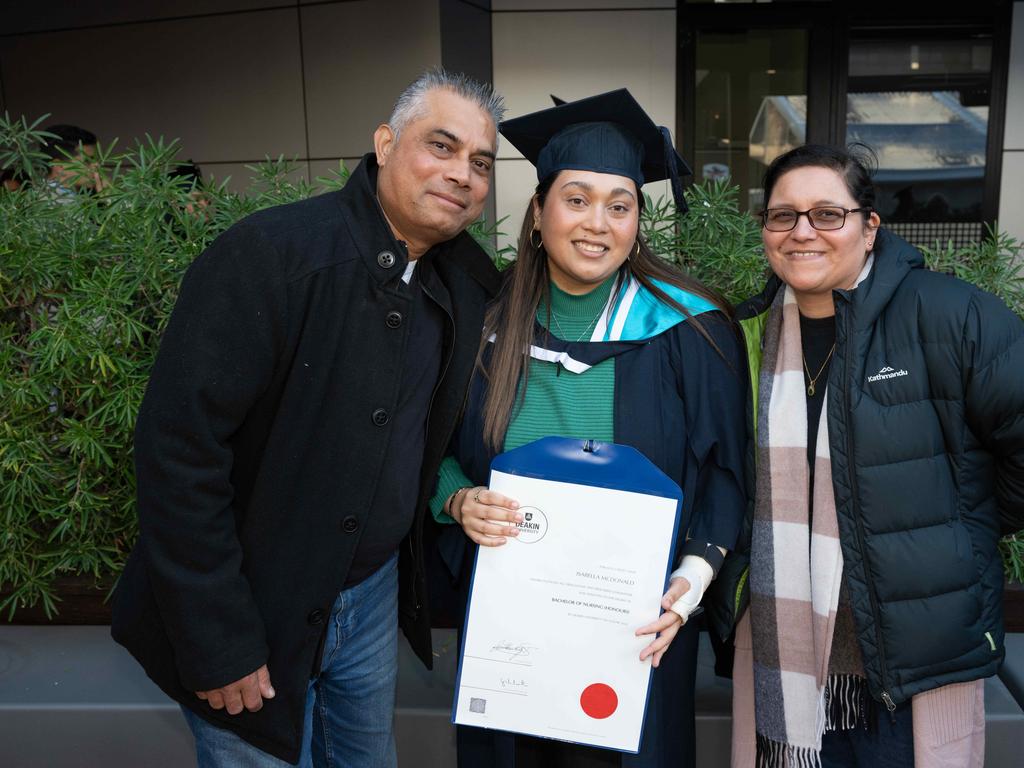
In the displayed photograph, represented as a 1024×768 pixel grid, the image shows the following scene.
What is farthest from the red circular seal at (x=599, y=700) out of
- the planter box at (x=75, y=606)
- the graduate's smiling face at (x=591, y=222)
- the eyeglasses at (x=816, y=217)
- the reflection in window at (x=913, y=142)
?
the reflection in window at (x=913, y=142)

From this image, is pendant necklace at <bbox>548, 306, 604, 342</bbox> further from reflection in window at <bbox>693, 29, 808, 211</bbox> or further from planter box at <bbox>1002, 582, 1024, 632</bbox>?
reflection in window at <bbox>693, 29, 808, 211</bbox>

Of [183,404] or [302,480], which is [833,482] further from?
[183,404]

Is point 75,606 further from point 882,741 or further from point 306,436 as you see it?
point 882,741

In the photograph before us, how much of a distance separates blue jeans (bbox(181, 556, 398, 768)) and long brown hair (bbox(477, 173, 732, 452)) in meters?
0.48

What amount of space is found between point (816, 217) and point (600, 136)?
54cm

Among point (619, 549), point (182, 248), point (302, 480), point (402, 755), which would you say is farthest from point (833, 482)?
point (182, 248)

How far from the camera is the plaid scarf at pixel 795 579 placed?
1876mm

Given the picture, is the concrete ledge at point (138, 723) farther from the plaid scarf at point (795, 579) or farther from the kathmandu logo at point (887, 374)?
the kathmandu logo at point (887, 374)

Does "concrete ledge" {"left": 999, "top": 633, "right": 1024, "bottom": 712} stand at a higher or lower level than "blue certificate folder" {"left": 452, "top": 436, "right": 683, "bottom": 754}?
lower

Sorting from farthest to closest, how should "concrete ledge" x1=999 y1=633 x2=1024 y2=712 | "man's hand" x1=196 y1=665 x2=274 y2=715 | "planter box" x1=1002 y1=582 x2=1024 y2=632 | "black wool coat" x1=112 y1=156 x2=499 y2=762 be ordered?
"planter box" x1=1002 y1=582 x2=1024 y2=632 → "concrete ledge" x1=999 y1=633 x2=1024 y2=712 → "man's hand" x1=196 y1=665 x2=274 y2=715 → "black wool coat" x1=112 y1=156 x2=499 y2=762

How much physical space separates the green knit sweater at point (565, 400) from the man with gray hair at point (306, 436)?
15cm

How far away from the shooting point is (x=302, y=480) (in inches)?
68.1

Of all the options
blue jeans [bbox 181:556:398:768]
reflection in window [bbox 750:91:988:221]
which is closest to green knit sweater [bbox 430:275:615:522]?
blue jeans [bbox 181:556:398:768]

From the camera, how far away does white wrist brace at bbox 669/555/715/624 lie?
1.81 meters
